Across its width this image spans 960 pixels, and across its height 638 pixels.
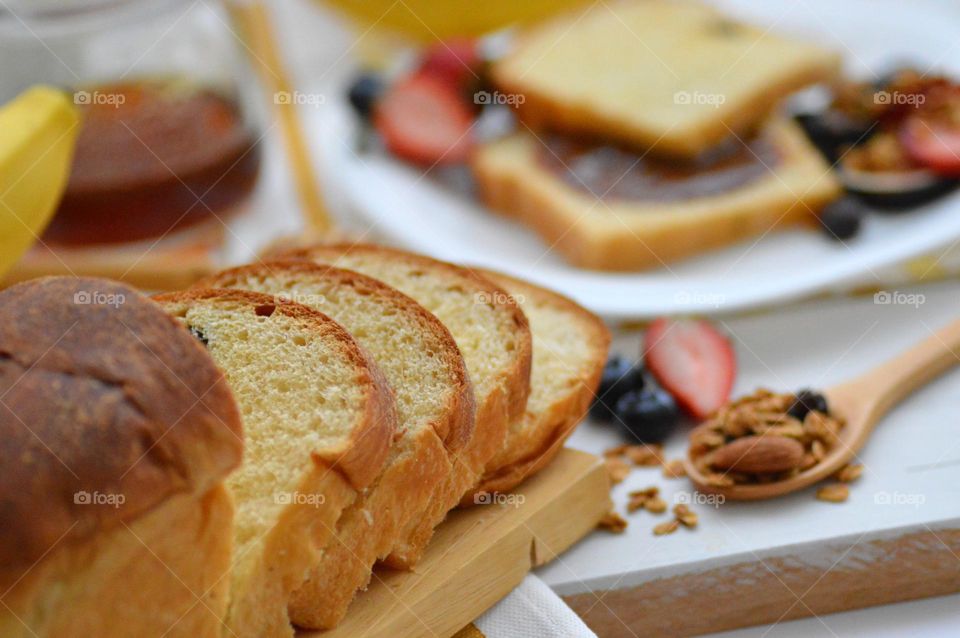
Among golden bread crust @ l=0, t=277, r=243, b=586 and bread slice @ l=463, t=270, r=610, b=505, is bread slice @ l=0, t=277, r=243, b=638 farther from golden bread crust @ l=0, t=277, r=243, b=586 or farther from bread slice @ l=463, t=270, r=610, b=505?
bread slice @ l=463, t=270, r=610, b=505

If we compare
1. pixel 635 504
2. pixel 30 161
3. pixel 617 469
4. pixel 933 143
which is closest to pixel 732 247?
pixel 933 143

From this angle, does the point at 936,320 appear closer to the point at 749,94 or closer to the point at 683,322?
the point at 683,322

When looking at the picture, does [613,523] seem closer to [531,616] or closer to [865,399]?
[531,616]

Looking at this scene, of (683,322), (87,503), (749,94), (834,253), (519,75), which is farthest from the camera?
(519,75)

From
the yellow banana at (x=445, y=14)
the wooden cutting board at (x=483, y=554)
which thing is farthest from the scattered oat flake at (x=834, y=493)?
the yellow banana at (x=445, y=14)

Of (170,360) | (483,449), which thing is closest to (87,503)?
(170,360)

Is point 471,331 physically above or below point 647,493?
above

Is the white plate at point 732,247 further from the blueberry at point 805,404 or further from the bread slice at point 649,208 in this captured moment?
the blueberry at point 805,404
